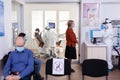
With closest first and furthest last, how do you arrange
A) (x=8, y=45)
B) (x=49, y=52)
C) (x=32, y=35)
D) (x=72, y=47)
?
1. (x=8, y=45)
2. (x=72, y=47)
3. (x=49, y=52)
4. (x=32, y=35)

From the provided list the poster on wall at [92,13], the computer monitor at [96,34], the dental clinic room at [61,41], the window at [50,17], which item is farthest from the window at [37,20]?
the computer monitor at [96,34]

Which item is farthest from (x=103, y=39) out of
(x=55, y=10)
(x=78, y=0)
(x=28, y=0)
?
(x=55, y=10)

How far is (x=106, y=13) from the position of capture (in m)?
7.08

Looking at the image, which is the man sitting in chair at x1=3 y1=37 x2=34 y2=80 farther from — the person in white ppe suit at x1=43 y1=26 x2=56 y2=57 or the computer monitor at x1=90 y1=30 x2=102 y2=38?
the person in white ppe suit at x1=43 y1=26 x2=56 y2=57

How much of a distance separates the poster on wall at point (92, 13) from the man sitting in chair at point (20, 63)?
373 cm

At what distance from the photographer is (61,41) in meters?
9.94

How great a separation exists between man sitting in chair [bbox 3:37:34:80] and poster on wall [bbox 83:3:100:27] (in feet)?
12.2

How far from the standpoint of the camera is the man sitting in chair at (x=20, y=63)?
3.55 metres

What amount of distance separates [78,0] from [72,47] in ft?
6.35

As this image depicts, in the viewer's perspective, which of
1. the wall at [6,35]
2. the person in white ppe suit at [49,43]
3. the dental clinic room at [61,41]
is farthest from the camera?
the person in white ppe suit at [49,43]

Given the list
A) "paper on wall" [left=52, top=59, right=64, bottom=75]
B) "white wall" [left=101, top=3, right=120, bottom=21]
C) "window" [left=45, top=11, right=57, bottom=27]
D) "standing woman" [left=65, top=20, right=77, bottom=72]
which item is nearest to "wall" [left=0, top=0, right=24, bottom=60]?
"paper on wall" [left=52, top=59, right=64, bottom=75]

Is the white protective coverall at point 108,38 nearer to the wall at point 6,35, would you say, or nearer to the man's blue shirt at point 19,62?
the wall at point 6,35

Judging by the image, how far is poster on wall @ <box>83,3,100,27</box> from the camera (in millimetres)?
6996

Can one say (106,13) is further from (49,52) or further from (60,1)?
(49,52)
